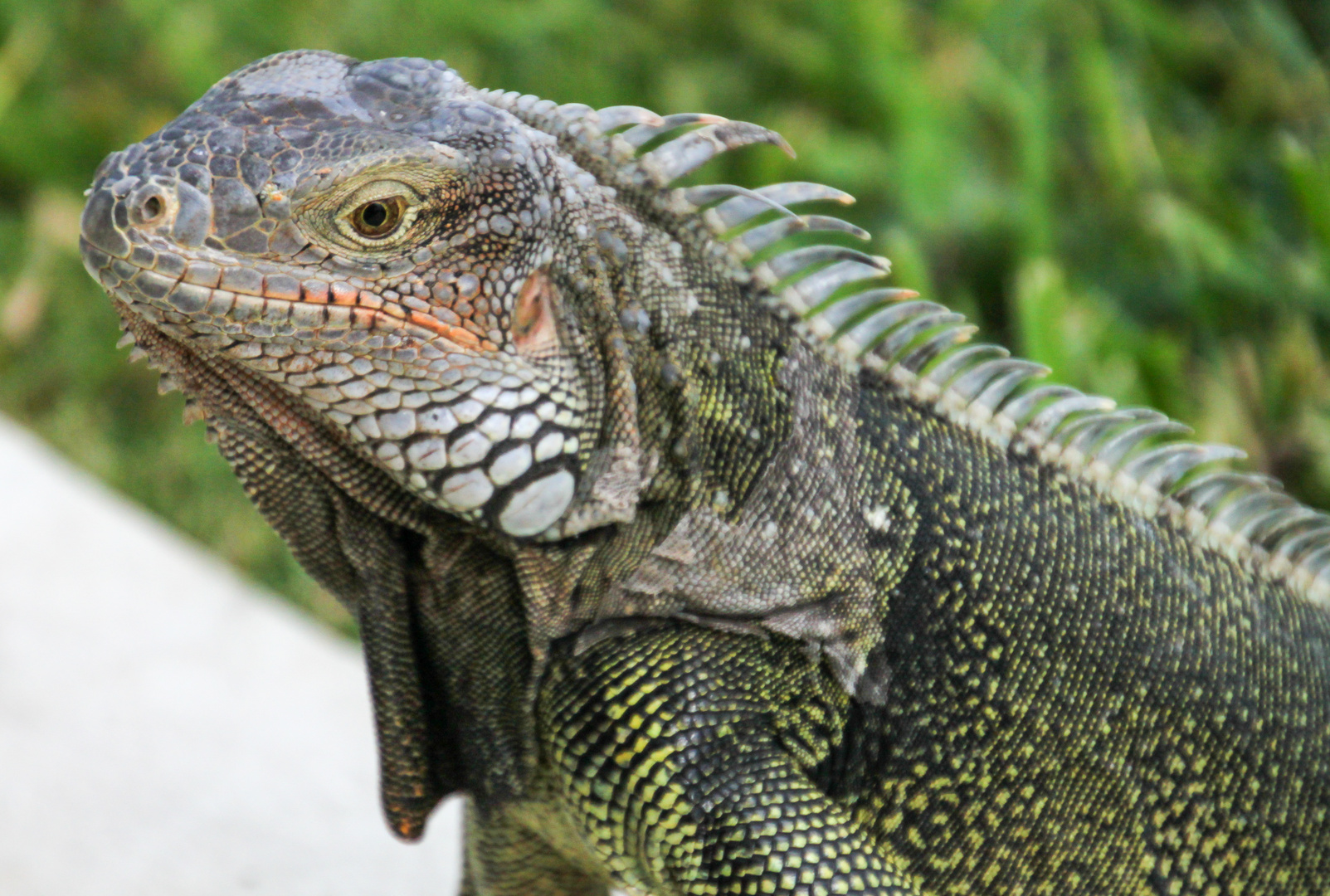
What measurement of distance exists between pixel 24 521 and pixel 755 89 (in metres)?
3.93

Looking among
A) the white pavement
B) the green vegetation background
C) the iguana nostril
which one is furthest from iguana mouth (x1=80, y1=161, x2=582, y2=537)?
the green vegetation background

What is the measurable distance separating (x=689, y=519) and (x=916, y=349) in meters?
0.52

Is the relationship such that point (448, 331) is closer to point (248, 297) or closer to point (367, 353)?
point (367, 353)

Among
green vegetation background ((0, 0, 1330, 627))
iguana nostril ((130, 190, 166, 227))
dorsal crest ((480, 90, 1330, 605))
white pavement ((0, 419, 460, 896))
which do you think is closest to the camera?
iguana nostril ((130, 190, 166, 227))

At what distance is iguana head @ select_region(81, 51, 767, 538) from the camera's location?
Result: 5.86 feet

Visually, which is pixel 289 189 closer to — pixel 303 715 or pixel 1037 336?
pixel 303 715

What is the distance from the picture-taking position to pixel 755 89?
267 inches

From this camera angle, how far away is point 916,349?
7.44ft

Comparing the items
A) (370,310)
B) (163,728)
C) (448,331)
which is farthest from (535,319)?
(163,728)

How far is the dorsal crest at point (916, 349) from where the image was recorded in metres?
2.11

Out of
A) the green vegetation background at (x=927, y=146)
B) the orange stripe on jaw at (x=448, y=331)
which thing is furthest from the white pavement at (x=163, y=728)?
the orange stripe on jaw at (x=448, y=331)

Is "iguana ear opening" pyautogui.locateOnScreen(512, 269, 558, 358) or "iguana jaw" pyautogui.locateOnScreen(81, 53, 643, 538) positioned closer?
"iguana jaw" pyautogui.locateOnScreen(81, 53, 643, 538)

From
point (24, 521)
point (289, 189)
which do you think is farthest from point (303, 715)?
point (289, 189)

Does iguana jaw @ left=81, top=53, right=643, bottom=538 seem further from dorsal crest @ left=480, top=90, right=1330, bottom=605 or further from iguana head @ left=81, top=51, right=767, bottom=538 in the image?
dorsal crest @ left=480, top=90, right=1330, bottom=605
